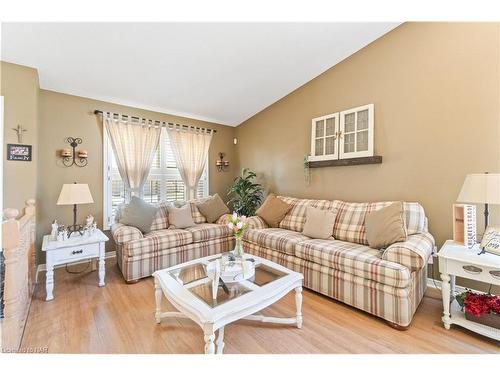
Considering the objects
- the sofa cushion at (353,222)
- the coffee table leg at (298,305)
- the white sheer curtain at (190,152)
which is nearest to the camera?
the coffee table leg at (298,305)

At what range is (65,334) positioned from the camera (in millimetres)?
1725

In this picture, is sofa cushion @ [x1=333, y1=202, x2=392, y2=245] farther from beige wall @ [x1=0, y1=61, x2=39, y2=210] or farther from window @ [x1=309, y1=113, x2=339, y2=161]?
beige wall @ [x1=0, y1=61, x2=39, y2=210]

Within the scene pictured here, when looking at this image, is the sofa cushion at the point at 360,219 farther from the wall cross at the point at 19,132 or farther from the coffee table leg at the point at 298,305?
the wall cross at the point at 19,132

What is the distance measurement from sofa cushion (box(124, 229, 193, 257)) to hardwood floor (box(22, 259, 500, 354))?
0.56 meters

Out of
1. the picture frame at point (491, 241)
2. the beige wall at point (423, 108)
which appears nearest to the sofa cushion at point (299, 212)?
the beige wall at point (423, 108)

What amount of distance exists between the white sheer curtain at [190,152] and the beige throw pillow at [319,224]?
2.25m

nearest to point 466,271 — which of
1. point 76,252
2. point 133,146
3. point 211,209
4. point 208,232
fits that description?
point 208,232

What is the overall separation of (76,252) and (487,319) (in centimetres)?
373

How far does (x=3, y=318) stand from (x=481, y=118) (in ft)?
13.5

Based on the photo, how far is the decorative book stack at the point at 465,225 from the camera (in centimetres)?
193

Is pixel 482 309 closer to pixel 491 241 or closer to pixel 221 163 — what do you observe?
pixel 491 241

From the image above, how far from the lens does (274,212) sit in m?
3.33

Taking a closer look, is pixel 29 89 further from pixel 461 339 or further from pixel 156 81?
pixel 461 339
